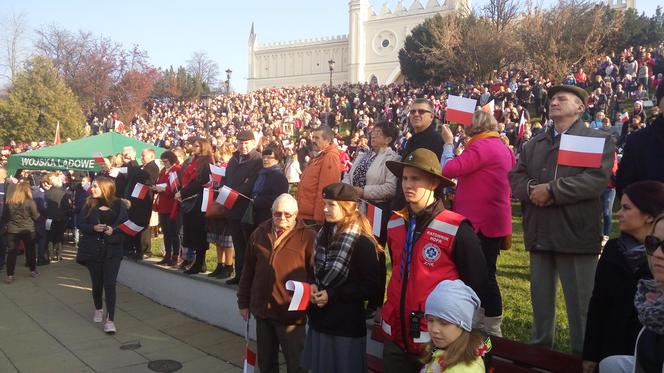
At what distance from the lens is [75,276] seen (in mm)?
10500

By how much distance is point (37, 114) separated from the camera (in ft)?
94.8

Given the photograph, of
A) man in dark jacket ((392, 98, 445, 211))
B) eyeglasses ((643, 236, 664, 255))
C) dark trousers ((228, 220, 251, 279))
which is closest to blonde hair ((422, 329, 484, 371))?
eyeglasses ((643, 236, 664, 255))

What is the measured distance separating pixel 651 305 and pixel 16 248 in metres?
10.6

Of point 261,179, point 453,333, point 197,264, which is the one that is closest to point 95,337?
point 197,264

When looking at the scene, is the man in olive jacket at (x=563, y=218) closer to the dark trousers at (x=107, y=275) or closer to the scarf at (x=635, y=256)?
the scarf at (x=635, y=256)

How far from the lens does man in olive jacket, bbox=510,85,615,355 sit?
3.76m

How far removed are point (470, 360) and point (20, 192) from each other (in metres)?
10.3

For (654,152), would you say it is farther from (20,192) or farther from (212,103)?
(212,103)

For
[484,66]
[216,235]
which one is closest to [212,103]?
[484,66]

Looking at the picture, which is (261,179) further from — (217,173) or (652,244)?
(652,244)

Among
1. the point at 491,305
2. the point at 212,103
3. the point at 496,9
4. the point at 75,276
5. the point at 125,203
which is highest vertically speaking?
the point at 496,9

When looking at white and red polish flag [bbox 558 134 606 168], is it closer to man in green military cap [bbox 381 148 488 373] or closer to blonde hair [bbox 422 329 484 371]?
man in green military cap [bbox 381 148 488 373]

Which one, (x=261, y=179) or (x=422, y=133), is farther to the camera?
(x=261, y=179)

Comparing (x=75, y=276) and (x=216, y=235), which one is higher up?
(x=216, y=235)
